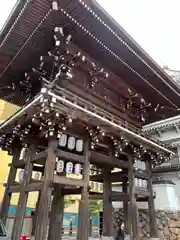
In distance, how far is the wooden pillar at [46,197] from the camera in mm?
4094

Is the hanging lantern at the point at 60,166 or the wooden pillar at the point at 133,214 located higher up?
the hanging lantern at the point at 60,166

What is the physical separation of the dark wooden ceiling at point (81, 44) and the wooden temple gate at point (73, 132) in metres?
0.05

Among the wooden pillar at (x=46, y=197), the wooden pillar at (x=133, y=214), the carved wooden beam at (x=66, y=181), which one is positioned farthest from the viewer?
the wooden pillar at (x=133, y=214)

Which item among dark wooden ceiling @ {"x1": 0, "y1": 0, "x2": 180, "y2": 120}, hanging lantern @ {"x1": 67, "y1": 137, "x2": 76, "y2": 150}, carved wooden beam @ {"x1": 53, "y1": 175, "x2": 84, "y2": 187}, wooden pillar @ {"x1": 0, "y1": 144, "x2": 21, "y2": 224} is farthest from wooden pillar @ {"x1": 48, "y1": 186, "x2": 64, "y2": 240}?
dark wooden ceiling @ {"x1": 0, "y1": 0, "x2": 180, "y2": 120}

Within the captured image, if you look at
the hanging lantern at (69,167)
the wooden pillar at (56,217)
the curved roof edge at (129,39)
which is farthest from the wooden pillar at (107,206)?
the curved roof edge at (129,39)

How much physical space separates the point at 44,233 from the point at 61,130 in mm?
2233

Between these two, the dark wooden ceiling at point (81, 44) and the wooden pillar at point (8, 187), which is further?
the wooden pillar at point (8, 187)

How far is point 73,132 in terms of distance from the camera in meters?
5.42

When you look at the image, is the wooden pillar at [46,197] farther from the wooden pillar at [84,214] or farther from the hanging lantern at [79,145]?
the wooden pillar at [84,214]

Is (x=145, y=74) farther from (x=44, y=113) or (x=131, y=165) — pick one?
(x=44, y=113)

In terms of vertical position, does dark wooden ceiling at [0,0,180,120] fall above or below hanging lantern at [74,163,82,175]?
above

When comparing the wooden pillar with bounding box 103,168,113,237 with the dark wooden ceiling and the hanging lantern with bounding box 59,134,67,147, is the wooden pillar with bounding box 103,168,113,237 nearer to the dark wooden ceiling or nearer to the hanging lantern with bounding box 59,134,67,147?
the hanging lantern with bounding box 59,134,67,147

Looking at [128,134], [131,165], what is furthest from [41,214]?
[131,165]

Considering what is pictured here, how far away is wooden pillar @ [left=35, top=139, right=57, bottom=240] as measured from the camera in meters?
4.09
